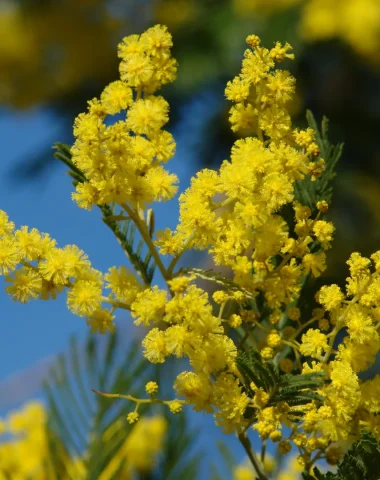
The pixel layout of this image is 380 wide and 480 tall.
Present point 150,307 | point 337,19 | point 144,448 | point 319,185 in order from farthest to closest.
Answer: point 337,19, point 144,448, point 319,185, point 150,307

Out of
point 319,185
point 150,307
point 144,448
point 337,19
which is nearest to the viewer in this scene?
point 150,307

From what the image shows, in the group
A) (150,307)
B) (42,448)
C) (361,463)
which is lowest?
(361,463)

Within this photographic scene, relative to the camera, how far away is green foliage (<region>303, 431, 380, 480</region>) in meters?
0.42

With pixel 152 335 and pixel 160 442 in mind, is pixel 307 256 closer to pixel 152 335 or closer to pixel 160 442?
pixel 152 335

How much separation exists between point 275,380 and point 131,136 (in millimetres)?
154

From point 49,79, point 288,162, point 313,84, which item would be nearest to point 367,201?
point 313,84

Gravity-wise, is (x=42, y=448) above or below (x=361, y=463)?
above

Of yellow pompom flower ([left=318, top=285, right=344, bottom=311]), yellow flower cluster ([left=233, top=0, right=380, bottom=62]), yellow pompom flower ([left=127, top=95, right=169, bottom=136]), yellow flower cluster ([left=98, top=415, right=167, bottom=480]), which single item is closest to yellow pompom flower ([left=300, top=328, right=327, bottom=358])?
yellow pompom flower ([left=318, top=285, right=344, bottom=311])

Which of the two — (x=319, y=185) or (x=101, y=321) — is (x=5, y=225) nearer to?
(x=101, y=321)

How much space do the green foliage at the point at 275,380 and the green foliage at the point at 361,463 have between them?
3cm

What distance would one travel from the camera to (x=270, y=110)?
454 millimetres

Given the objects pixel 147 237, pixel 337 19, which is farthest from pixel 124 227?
pixel 337 19

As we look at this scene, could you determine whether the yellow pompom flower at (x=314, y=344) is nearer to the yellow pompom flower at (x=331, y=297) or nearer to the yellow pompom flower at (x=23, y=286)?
the yellow pompom flower at (x=331, y=297)

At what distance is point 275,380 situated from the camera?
0.42 m
